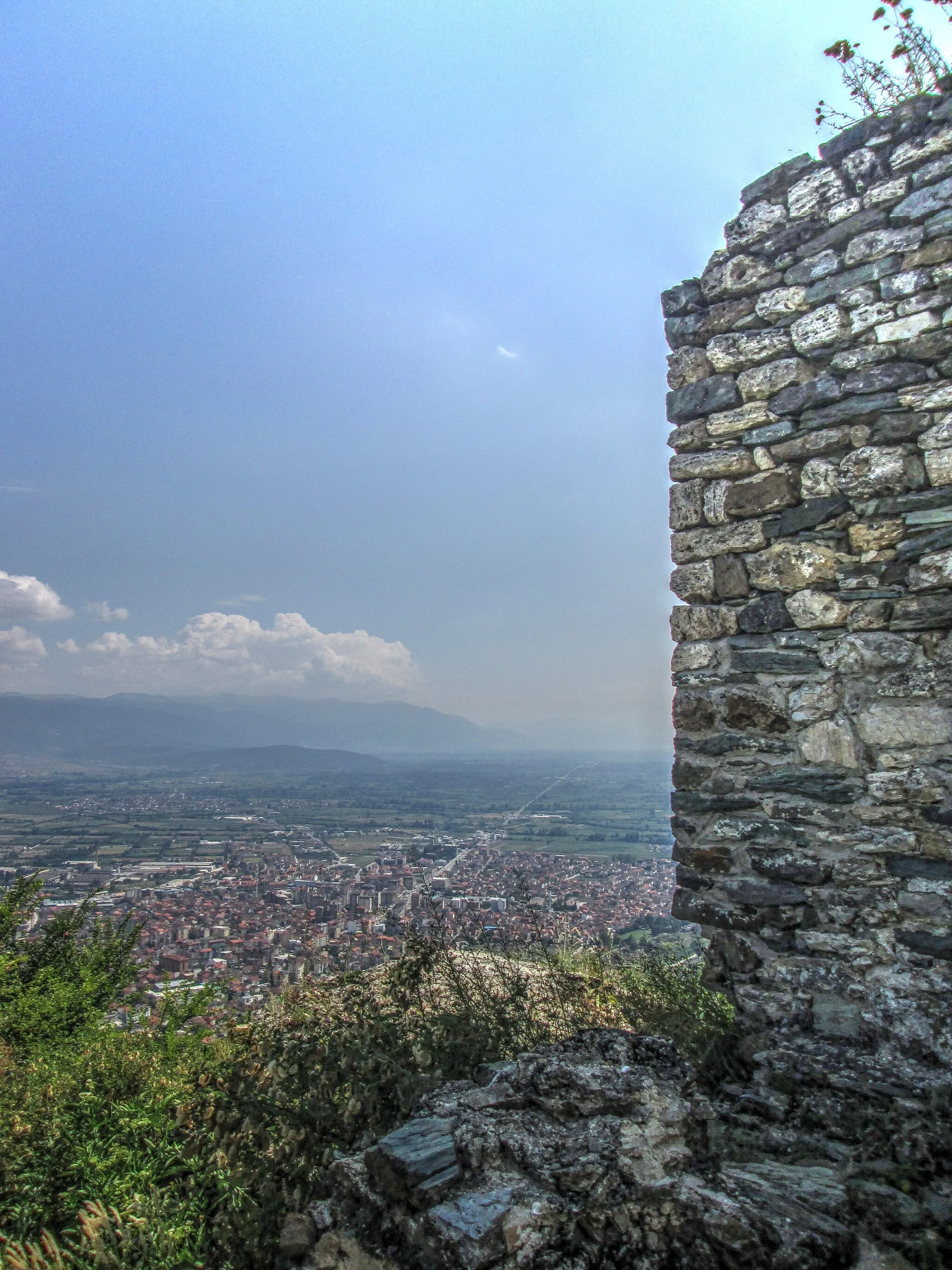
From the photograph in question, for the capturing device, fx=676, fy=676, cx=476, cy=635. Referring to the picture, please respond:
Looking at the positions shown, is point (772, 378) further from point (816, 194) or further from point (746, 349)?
point (816, 194)

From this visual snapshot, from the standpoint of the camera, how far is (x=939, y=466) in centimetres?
319

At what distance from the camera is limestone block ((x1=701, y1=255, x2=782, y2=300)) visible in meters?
3.80

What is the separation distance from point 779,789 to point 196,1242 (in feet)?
9.52

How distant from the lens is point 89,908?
5484mm

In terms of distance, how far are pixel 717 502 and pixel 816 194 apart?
68.8 inches

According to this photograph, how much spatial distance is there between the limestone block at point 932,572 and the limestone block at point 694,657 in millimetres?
963

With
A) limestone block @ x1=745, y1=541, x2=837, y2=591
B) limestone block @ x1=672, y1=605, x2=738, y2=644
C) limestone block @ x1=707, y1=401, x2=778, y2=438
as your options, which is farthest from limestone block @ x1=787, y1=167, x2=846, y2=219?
limestone block @ x1=672, y1=605, x2=738, y2=644

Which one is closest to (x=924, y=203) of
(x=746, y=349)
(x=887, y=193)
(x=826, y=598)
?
(x=887, y=193)

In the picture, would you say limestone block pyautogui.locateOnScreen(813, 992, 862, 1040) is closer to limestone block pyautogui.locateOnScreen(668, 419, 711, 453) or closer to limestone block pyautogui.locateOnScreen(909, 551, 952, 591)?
limestone block pyautogui.locateOnScreen(909, 551, 952, 591)

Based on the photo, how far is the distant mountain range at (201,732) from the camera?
63438 millimetres

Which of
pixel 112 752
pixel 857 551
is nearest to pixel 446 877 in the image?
pixel 857 551

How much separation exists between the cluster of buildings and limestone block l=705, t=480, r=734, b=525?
2.42m

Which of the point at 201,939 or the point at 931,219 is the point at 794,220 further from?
the point at 201,939

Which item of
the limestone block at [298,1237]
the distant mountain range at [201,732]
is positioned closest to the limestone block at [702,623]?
the limestone block at [298,1237]
